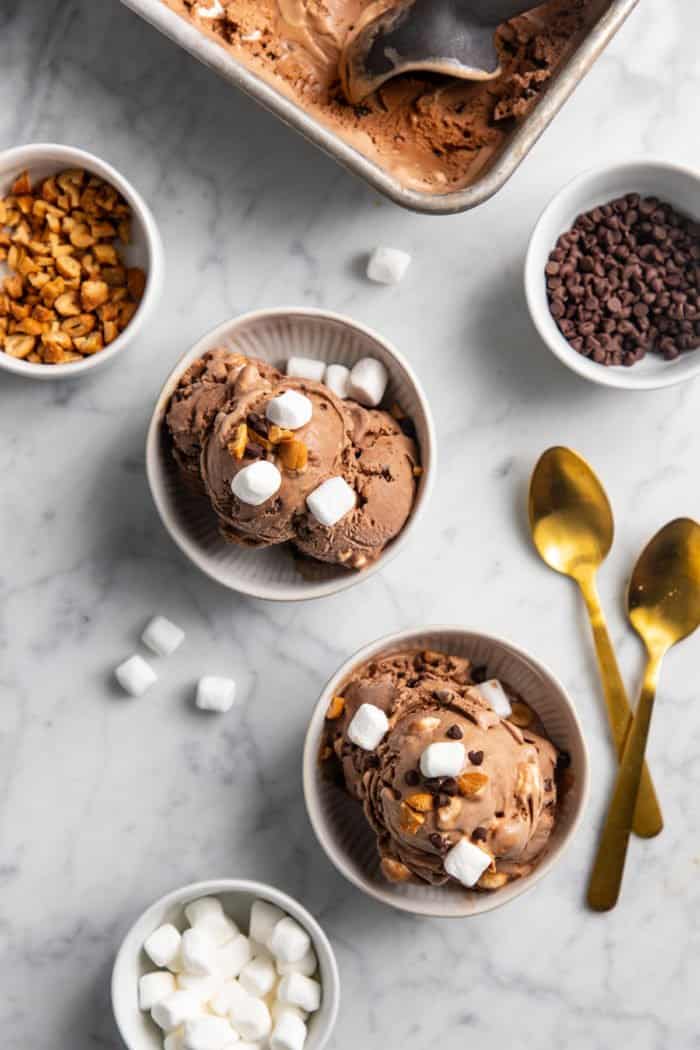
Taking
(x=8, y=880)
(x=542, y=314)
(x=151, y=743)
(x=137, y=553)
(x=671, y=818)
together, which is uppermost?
(x=542, y=314)

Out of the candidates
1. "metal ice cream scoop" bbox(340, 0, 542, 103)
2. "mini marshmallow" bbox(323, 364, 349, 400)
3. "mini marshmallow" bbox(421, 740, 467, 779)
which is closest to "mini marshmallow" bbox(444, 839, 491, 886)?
"mini marshmallow" bbox(421, 740, 467, 779)

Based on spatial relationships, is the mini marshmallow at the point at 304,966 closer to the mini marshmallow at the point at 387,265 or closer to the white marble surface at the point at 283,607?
the white marble surface at the point at 283,607

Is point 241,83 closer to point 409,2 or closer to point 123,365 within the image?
point 409,2

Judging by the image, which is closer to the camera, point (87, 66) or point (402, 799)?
point (402, 799)

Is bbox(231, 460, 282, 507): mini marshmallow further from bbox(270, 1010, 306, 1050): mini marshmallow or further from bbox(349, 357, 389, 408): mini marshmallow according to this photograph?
bbox(270, 1010, 306, 1050): mini marshmallow

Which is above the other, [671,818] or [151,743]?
[671,818]

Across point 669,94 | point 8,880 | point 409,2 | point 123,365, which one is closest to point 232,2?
point 409,2
